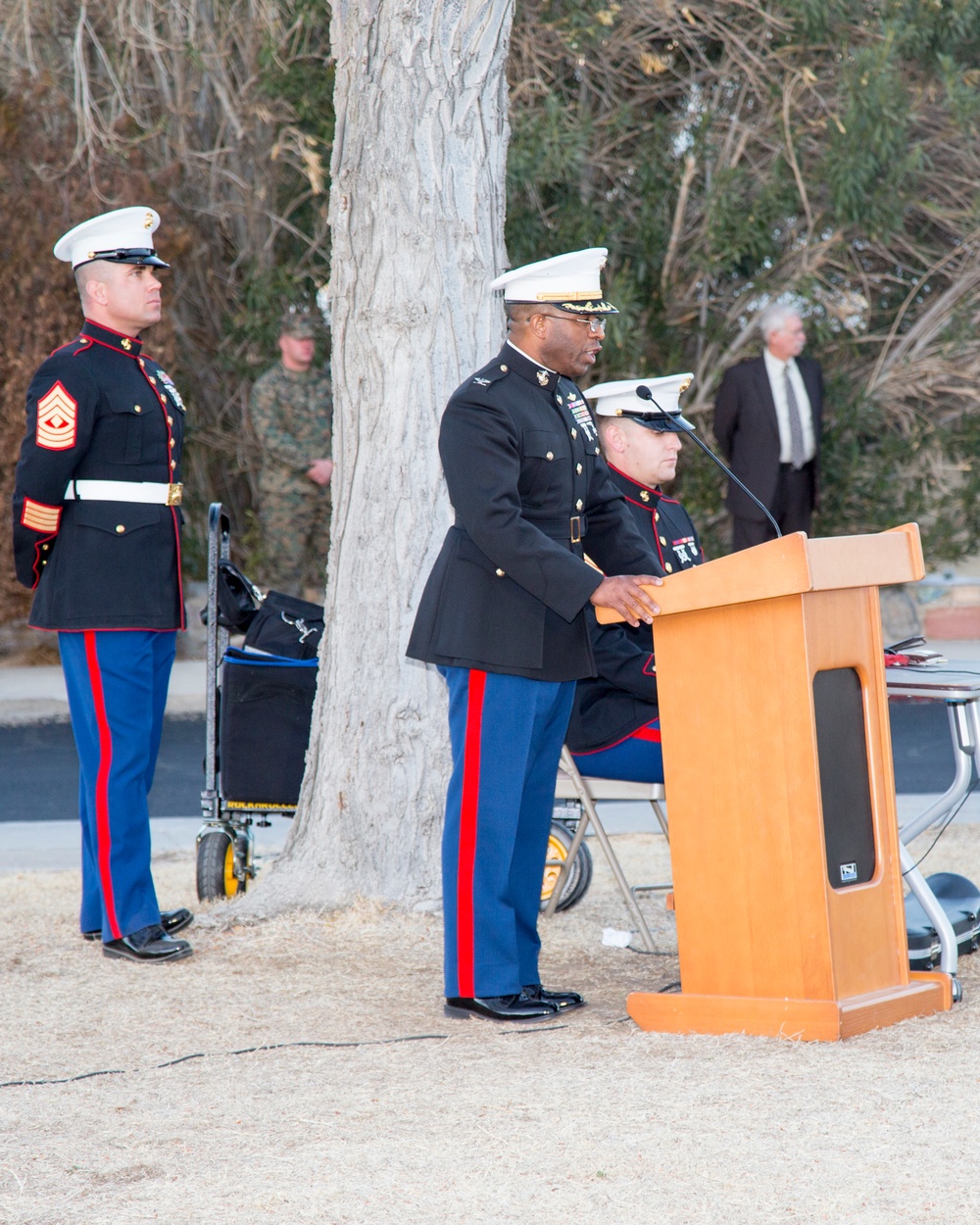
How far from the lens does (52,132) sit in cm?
1094

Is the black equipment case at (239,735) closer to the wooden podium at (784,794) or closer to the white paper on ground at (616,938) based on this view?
the white paper on ground at (616,938)

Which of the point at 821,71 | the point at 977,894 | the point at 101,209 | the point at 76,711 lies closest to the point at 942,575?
the point at 821,71

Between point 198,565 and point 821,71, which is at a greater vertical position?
point 821,71

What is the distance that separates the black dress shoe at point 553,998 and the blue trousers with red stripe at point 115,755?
1160 mm

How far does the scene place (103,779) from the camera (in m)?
4.52

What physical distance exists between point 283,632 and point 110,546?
1034 mm

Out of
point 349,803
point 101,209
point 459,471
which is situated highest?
point 101,209

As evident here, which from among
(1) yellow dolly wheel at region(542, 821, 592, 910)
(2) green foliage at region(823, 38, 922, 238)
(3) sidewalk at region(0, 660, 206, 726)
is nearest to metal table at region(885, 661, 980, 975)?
(1) yellow dolly wheel at region(542, 821, 592, 910)

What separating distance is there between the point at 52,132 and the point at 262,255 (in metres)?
1.62

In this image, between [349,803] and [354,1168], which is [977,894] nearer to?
[349,803]

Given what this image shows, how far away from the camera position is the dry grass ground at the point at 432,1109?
8.87 ft

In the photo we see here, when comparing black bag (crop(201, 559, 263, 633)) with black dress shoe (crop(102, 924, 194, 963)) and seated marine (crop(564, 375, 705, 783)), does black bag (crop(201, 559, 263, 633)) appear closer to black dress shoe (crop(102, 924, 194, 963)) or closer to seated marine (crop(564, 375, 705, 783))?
black dress shoe (crop(102, 924, 194, 963))

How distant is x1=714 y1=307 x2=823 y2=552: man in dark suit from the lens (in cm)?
994

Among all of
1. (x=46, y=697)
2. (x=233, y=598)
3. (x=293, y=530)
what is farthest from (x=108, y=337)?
(x=293, y=530)
